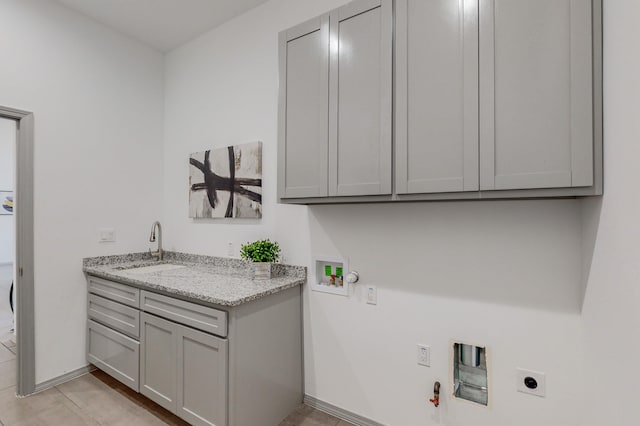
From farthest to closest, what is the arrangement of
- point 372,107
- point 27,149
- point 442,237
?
point 27,149 → point 442,237 → point 372,107

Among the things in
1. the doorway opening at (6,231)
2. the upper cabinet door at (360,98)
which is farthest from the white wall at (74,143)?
the upper cabinet door at (360,98)

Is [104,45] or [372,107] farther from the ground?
[104,45]

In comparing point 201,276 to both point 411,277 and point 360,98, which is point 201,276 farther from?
point 360,98

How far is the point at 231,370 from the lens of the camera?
1.66 m

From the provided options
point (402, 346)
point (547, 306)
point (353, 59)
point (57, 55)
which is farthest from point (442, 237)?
point (57, 55)

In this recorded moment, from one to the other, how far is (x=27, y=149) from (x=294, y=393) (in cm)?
257

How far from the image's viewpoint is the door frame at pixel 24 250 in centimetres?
226

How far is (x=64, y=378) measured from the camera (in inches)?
97.3

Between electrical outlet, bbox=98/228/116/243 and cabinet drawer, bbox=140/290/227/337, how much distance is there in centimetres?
94

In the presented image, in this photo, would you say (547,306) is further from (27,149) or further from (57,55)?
(57,55)

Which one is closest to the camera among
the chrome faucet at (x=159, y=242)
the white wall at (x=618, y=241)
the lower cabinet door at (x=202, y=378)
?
the white wall at (x=618, y=241)

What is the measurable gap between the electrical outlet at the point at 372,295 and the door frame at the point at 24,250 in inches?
95.7

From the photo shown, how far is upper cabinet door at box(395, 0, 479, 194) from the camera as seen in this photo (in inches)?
52.6

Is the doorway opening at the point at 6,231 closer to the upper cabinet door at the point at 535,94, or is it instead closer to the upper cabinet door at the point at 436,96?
the upper cabinet door at the point at 436,96
